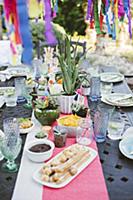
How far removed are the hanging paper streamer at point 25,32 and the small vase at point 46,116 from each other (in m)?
0.92

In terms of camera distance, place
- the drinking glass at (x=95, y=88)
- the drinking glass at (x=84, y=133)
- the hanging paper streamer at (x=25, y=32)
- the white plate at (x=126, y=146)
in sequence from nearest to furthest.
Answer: the hanging paper streamer at (x=25, y=32)
the white plate at (x=126, y=146)
the drinking glass at (x=84, y=133)
the drinking glass at (x=95, y=88)

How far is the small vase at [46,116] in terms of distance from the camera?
1694mm

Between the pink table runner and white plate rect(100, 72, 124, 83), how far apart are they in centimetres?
131

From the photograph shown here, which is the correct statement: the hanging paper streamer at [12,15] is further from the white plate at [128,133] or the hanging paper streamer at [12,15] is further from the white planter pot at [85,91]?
the white planter pot at [85,91]

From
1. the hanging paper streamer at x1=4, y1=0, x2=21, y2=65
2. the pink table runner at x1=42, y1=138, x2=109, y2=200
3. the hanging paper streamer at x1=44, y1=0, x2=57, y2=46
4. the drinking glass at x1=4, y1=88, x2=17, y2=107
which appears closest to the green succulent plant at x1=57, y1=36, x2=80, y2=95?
the drinking glass at x1=4, y1=88, x2=17, y2=107

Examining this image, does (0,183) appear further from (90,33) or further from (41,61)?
(90,33)

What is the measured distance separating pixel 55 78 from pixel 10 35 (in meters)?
1.49

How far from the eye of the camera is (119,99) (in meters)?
2.07

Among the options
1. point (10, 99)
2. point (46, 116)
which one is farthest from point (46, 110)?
point (10, 99)

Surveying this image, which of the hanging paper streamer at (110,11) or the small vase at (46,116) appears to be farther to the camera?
the small vase at (46,116)

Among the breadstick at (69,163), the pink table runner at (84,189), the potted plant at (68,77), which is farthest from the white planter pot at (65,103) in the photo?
the pink table runner at (84,189)

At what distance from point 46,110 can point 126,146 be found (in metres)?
0.50

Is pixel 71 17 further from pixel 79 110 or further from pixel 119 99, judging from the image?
pixel 79 110

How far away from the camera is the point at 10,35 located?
0.82m
